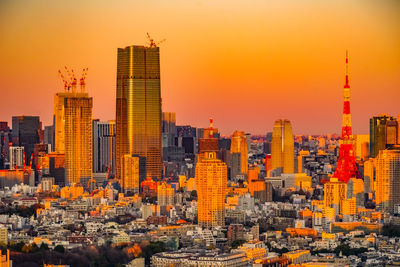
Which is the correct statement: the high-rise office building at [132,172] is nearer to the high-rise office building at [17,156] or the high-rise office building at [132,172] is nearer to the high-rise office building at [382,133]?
the high-rise office building at [17,156]

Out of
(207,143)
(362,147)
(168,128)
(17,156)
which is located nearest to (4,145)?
(17,156)

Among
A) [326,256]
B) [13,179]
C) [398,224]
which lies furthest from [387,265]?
[13,179]

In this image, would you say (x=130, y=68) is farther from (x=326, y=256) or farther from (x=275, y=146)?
(x=326, y=256)

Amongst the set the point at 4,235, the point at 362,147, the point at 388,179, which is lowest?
the point at 4,235

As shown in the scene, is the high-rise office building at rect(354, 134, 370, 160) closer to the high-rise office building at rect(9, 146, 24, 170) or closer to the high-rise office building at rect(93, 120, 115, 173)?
the high-rise office building at rect(93, 120, 115, 173)

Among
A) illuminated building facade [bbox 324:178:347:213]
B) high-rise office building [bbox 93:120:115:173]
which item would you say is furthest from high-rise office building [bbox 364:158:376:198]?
high-rise office building [bbox 93:120:115:173]

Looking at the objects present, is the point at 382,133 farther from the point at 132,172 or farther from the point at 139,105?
the point at 139,105
